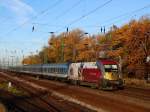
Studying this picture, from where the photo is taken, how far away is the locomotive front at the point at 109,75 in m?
34.4

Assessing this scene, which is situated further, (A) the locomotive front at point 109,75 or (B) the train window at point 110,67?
(B) the train window at point 110,67

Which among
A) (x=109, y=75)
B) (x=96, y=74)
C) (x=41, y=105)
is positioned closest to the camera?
(x=41, y=105)

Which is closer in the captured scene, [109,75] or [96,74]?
[109,75]

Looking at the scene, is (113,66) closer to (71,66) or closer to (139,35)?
(71,66)

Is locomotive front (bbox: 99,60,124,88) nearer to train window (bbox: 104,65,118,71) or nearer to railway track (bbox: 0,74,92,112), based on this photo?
train window (bbox: 104,65,118,71)

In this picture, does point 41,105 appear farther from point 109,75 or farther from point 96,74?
point 96,74

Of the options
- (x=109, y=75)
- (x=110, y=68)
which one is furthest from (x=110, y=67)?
(x=109, y=75)

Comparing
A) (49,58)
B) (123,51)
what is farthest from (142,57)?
(49,58)

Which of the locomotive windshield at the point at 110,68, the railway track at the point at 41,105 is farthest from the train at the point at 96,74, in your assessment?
the railway track at the point at 41,105

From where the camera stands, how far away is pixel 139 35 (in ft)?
212

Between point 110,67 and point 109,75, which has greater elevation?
point 110,67

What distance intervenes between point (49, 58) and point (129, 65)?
200 ft

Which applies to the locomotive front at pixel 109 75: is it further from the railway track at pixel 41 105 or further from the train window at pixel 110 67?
the railway track at pixel 41 105

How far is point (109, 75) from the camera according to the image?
34.6 m
